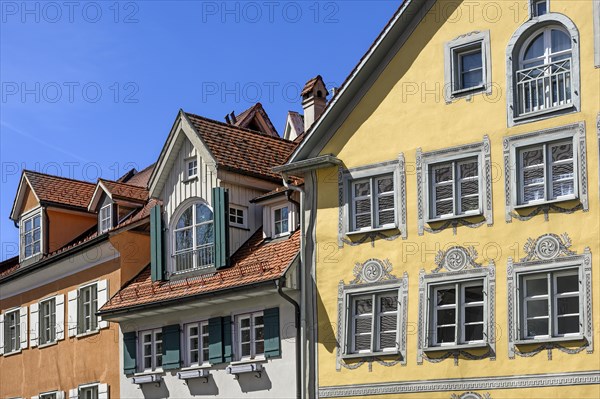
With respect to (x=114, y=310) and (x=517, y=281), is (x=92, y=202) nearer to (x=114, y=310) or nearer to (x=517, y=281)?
(x=114, y=310)

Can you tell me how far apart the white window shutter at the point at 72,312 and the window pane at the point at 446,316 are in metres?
Answer: 14.7

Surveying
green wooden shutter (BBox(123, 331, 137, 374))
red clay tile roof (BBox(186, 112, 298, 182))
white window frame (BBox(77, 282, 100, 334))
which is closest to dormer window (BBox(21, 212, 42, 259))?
white window frame (BBox(77, 282, 100, 334))

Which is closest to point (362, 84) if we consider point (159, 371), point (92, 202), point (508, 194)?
point (508, 194)

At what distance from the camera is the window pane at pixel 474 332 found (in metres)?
29.0

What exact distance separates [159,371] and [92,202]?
8.25m

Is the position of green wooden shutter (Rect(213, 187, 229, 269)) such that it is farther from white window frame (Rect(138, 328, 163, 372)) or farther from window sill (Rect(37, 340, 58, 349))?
window sill (Rect(37, 340, 58, 349))

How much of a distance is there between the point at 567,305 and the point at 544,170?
9.55 ft

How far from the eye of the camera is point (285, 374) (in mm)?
32562

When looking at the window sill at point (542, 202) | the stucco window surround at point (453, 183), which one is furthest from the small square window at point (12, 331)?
the window sill at point (542, 202)

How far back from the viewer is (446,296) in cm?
2980

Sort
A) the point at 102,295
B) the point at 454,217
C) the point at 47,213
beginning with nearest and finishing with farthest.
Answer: the point at 454,217 < the point at 102,295 < the point at 47,213

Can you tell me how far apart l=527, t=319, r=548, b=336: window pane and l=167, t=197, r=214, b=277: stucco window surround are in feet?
33.6

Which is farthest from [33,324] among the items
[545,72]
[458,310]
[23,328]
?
[545,72]

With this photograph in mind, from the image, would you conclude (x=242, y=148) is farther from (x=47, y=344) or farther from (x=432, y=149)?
(x=47, y=344)
